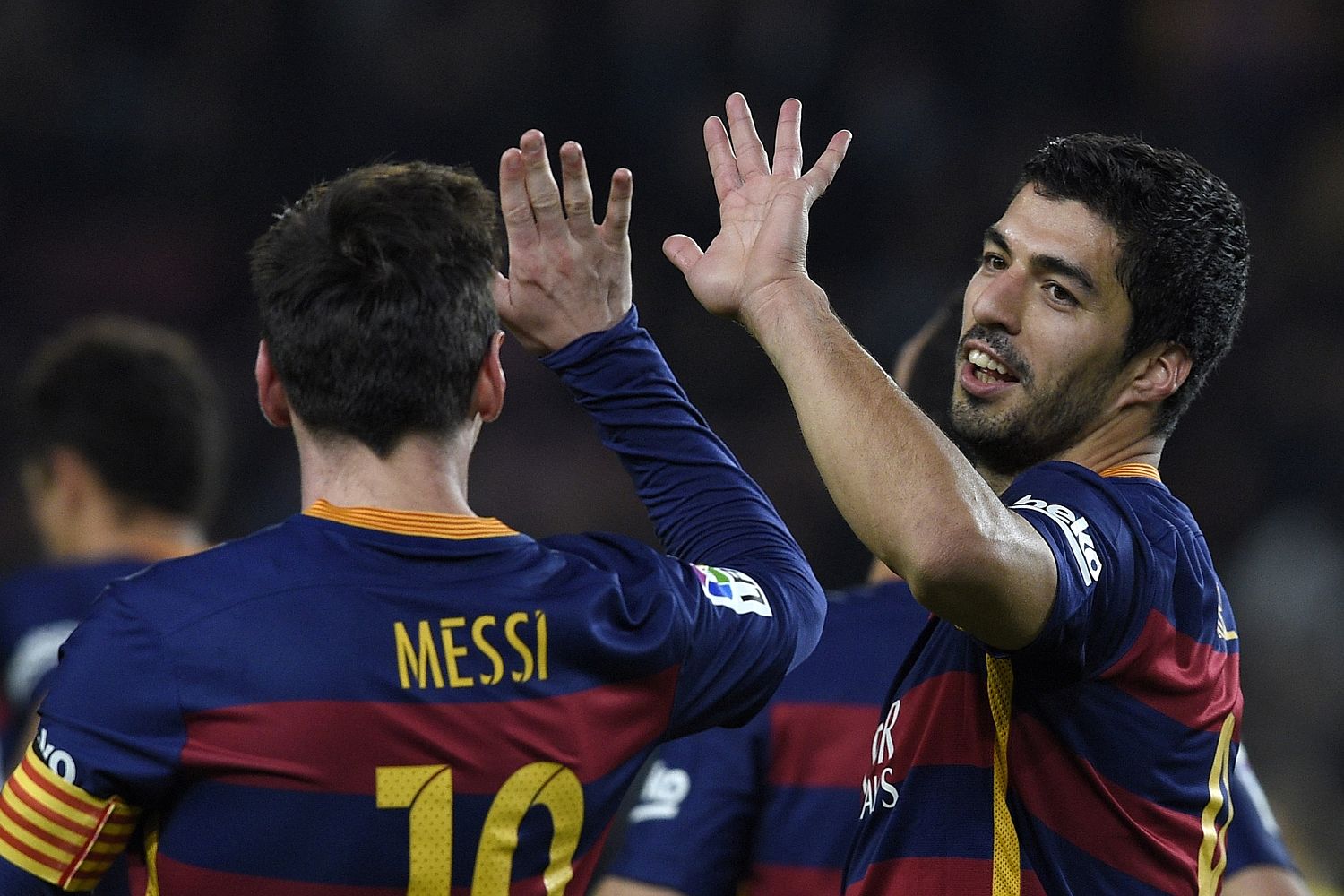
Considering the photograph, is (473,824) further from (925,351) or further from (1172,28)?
(1172,28)

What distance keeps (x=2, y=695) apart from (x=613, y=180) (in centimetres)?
286

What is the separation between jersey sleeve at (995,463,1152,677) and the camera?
2338 mm

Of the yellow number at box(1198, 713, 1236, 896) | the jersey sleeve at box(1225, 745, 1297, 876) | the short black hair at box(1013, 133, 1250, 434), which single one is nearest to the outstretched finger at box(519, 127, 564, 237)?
the short black hair at box(1013, 133, 1250, 434)

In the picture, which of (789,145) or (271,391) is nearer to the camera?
(271,391)

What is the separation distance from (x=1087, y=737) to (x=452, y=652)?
0.99 meters

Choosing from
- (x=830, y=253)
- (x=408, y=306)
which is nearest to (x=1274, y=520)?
(x=830, y=253)

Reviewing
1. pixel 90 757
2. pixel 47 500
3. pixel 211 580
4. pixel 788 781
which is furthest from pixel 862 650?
pixel 47 500

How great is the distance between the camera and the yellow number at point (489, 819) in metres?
2.27

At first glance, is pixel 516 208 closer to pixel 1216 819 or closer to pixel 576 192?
pixel 576 192

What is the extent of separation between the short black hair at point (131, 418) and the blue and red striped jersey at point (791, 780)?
174 cm

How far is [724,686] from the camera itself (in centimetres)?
257

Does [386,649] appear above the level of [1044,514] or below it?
below

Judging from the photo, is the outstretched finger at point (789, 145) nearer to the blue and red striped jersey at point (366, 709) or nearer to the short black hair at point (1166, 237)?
the short black hair at point (1166, 237)

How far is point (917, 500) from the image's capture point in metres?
2.29
